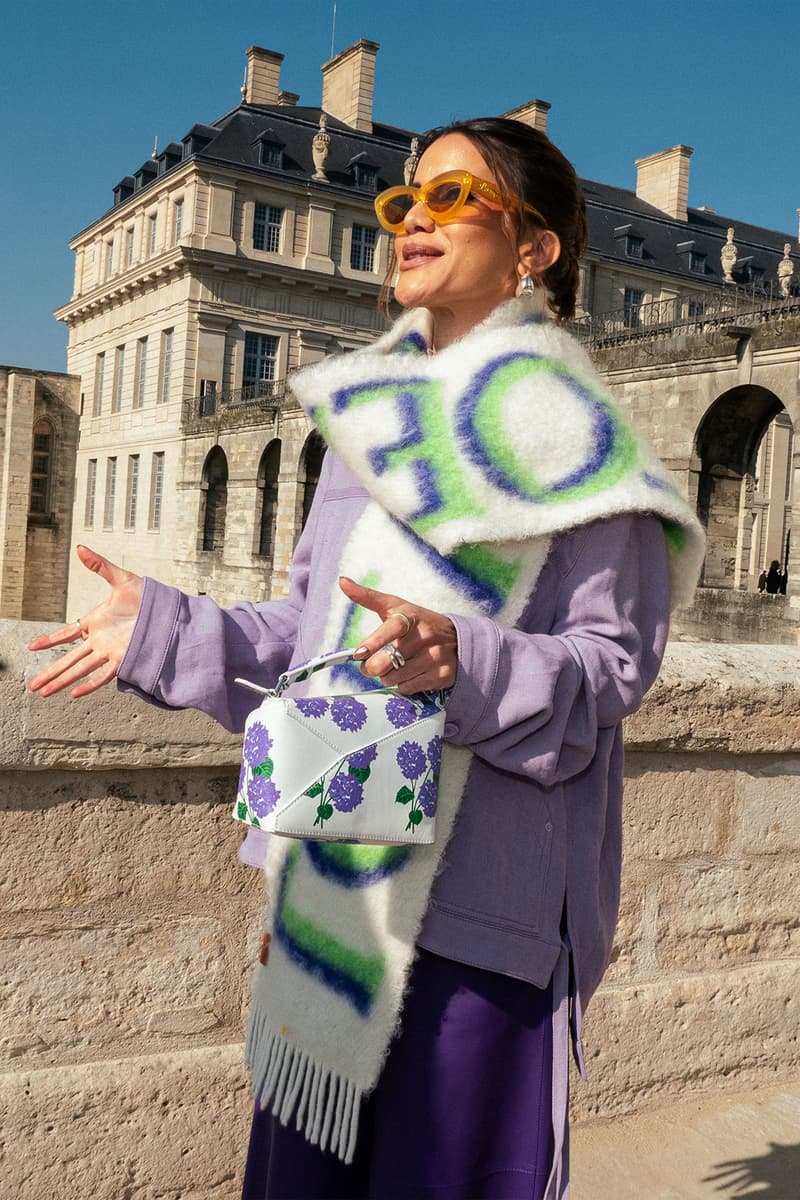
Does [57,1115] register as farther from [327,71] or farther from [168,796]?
[327,71]

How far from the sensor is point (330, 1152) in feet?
4.87

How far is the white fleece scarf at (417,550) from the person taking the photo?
142 centimetres

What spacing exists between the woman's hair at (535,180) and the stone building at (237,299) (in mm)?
28300

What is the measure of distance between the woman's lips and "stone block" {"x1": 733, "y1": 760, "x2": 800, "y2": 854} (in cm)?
170

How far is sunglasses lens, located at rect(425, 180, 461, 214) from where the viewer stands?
157 cm

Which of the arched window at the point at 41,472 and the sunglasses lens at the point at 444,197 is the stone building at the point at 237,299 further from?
the sunglasses lens at the point at 444,197

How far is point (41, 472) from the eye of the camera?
43.7 metres

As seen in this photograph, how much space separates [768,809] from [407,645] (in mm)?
1884

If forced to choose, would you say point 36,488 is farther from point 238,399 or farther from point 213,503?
point 238,399

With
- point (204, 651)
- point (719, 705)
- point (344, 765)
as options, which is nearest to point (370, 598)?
point (344, 765)

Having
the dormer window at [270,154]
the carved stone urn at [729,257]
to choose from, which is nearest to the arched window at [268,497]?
the dormer window at [270,154]

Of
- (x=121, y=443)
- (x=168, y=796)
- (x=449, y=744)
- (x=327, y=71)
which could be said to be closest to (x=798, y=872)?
(x=168, y=796)

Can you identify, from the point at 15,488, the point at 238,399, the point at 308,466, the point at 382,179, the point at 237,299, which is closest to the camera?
the point at 308,466

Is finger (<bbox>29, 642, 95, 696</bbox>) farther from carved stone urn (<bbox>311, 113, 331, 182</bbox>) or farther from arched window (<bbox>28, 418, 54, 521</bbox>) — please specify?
arched window (<bbox>28, 418, 54, 521</bbox>)
